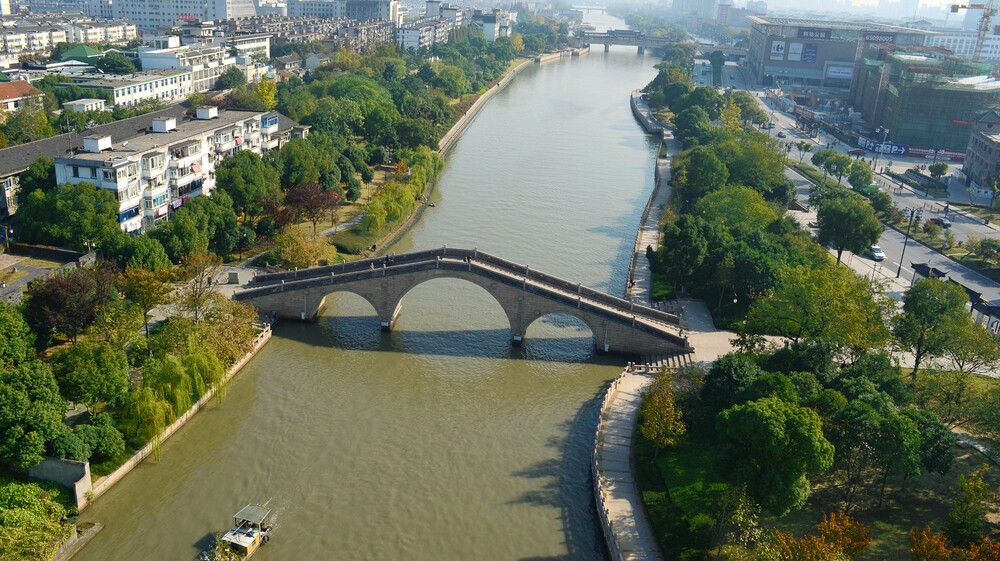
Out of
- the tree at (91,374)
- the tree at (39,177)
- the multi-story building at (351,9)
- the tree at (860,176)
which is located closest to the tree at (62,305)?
the tree at (91,374)

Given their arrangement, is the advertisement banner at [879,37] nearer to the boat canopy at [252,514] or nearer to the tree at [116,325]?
the tree at [116,325]

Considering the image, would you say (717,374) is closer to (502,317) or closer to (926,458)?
(926,458)

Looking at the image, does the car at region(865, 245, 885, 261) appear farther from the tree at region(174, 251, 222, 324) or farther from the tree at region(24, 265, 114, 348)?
the tree at region(24, 265, 114, 348)

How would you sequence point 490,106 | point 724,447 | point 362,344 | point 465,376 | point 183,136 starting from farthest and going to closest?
point 490,106
point 183,136
point 362,344
point 465,376
point 724,447

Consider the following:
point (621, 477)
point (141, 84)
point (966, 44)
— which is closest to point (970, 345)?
point (621, 477)

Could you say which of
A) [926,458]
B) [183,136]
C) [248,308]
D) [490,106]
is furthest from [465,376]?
[490,106]

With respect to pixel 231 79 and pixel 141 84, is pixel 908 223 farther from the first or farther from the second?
pixel 231 79
